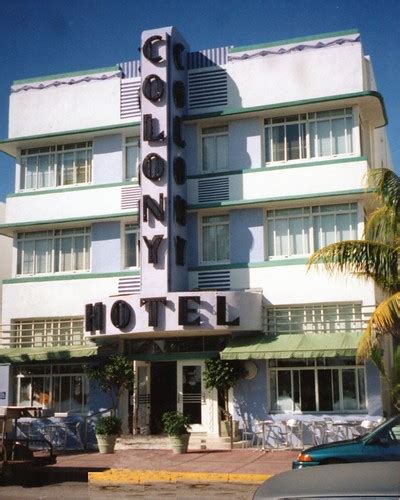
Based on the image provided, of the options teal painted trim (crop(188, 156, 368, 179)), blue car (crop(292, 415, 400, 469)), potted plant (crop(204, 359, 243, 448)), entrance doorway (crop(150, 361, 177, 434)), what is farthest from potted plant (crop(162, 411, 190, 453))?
teal painted trim (crop(188, 156, 368, 179))

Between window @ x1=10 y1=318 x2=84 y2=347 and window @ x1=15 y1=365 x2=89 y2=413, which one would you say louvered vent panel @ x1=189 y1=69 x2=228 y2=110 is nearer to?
window @ x1=10 y1=318 x2=84 y2=347

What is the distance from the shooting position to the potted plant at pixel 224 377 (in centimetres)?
2259

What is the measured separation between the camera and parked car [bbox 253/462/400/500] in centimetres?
536

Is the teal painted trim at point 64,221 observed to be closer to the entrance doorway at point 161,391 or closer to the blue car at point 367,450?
the entrance doorway at point 161,391

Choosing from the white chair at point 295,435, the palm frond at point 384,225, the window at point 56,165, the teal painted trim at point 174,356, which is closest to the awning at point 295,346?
the teal painted trim at point 174,356

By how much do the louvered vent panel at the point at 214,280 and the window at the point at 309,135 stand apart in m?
4.05

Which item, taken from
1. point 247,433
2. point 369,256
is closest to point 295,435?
point 247,433

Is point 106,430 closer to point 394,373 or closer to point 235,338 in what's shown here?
point 235,338

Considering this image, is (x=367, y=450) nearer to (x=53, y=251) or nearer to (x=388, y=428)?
(x=388, y=428)

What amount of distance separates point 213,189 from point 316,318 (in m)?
5.47

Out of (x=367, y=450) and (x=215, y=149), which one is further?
(x=215, y=149)

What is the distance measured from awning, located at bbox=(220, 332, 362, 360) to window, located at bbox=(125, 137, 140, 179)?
724 centimetres

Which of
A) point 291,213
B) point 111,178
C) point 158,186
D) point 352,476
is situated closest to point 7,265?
point 111,178

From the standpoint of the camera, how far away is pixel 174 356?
23.9 m
